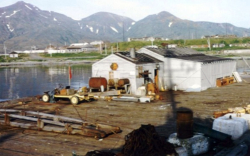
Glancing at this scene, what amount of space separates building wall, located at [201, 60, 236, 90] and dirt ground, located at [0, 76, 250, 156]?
1110 millimetres

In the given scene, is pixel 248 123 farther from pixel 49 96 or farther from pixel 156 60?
pixel 156 60

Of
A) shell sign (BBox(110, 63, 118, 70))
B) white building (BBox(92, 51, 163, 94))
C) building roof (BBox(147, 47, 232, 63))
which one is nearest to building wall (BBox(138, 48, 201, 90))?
white building (BBox(92, 51, 163, 94))

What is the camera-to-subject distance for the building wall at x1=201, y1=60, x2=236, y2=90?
103 feet

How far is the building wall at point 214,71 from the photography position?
31.4 metres

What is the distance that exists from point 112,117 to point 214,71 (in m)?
18.6

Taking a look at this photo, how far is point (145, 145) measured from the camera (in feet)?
33.3

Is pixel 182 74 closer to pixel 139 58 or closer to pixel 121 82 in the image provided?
pixel 139 58

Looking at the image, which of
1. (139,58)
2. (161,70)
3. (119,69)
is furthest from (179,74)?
(119,69)

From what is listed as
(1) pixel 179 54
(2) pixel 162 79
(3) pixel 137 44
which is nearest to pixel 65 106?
(2) pixel 162 79

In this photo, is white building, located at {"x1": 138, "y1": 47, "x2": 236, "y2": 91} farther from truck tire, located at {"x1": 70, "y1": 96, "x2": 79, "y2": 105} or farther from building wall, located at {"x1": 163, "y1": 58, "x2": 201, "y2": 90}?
truck tire, located at {"x1": 70, "y1": 96, "x2": 79, "y2": 105}

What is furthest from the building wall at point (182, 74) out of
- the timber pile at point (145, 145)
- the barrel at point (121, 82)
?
the timber pile at point (145, 145)

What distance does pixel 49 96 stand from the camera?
25.5m

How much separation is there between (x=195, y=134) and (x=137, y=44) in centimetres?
16557

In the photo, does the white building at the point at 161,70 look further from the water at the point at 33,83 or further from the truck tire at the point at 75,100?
the water at the point at 33,83
